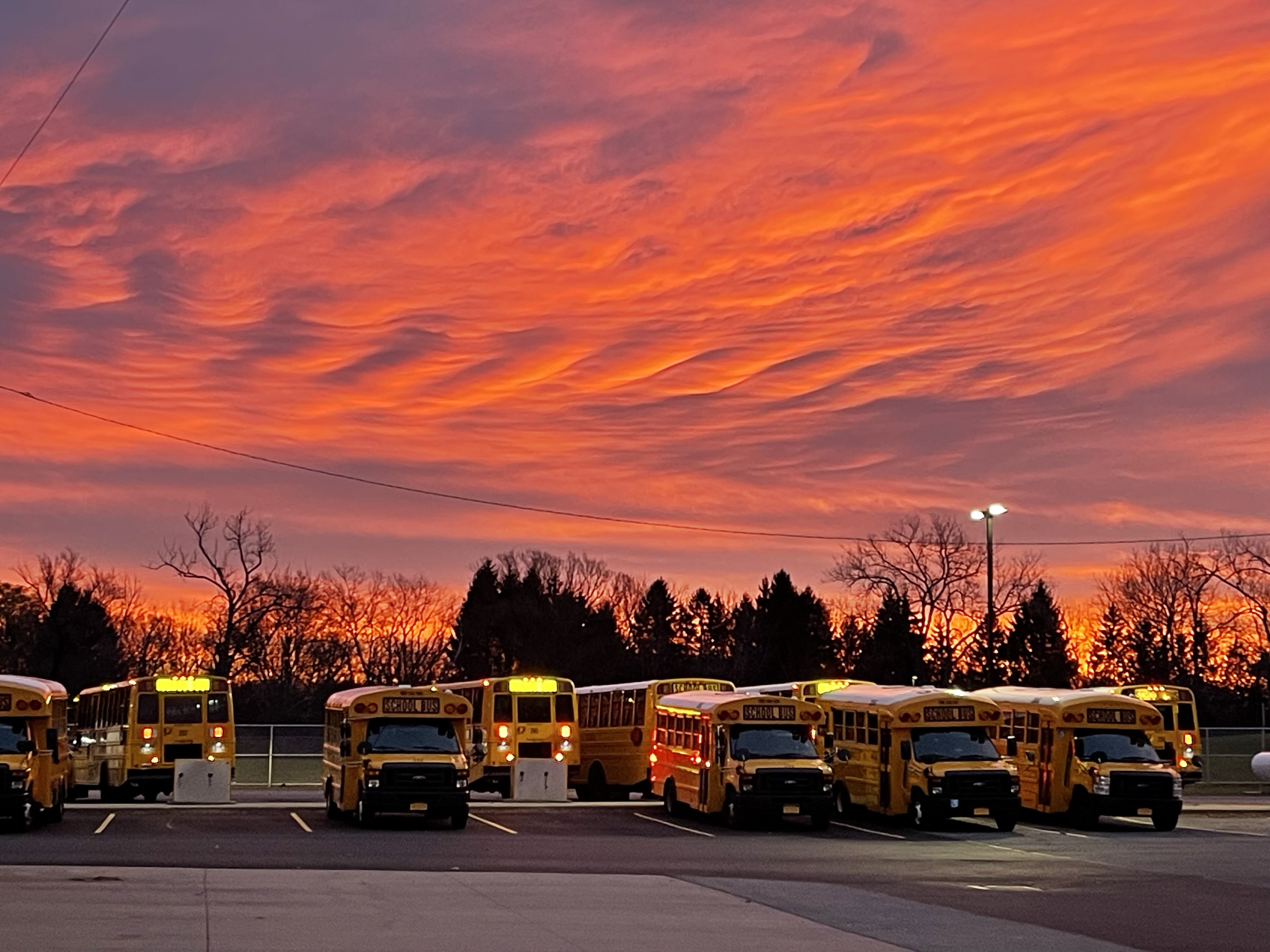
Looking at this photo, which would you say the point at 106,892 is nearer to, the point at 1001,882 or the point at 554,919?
the point at 554,919

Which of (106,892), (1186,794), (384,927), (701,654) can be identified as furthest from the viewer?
(701,654)

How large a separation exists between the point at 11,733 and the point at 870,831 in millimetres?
17399

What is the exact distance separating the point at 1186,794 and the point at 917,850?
2894cm

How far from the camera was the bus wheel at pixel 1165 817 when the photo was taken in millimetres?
37031

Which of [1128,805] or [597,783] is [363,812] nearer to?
[597,783]

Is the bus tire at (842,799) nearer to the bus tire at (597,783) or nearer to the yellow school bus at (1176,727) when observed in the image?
the yellow school bus at (1176,727)

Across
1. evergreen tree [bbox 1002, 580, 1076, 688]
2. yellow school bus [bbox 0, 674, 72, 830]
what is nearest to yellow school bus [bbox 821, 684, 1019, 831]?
yellow school bus [bbox 0, 674, 72, 830]

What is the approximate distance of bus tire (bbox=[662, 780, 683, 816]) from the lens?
130ft

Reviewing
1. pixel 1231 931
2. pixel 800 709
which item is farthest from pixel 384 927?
pixel 800 709

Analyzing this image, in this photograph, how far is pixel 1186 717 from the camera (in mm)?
57875

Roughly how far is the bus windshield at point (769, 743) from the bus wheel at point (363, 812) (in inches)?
305

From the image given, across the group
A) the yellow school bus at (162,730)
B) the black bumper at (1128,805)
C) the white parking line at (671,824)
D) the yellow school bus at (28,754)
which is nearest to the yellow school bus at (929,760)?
the black bumper at (1128,805)

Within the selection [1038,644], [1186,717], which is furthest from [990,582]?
[1038,644]

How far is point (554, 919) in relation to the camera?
18.9 metres
